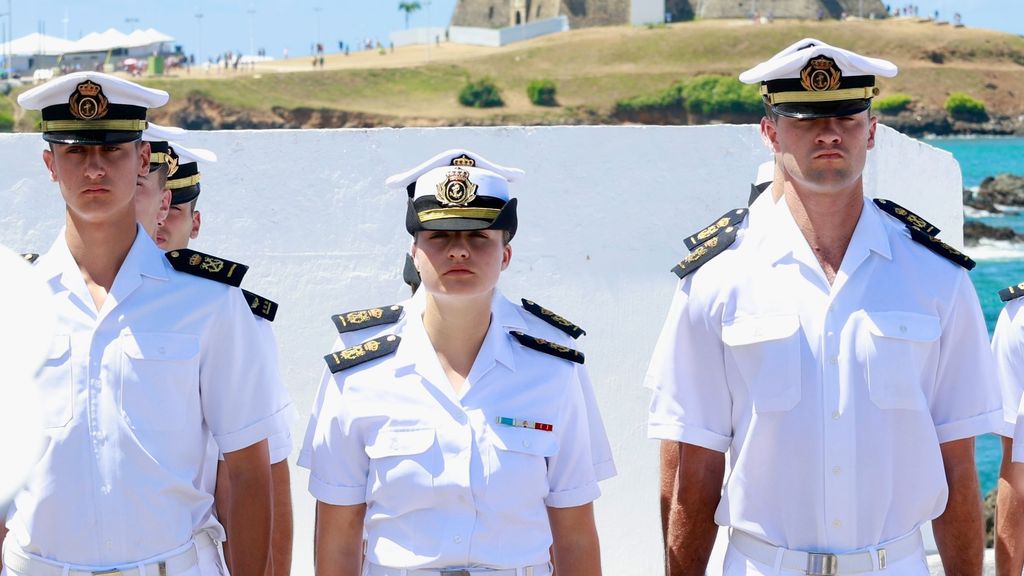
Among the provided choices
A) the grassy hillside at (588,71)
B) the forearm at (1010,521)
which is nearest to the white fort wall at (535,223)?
the forearm at (1010,521)

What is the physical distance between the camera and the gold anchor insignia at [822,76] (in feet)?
9.02

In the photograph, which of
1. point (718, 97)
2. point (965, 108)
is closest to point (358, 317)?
point (718, 97)

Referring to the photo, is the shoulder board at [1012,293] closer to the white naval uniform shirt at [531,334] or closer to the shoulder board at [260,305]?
the white naval uniform shirt at [531,334]

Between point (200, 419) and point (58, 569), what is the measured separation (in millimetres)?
397

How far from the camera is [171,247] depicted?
150 inches

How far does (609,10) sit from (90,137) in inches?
4061

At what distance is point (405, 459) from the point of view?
2609mm

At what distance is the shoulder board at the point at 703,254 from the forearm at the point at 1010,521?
0.86 metres

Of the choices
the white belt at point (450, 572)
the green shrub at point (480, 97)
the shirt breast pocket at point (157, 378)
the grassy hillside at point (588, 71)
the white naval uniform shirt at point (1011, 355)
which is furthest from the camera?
the green shrub at point (480, 97)

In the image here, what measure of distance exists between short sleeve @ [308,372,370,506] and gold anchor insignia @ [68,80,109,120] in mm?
747

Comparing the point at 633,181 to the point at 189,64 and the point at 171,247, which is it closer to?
the point at 171,247

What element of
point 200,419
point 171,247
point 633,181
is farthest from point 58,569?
point 633,181

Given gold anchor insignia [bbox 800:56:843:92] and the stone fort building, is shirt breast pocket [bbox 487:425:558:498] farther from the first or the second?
the stone fort building

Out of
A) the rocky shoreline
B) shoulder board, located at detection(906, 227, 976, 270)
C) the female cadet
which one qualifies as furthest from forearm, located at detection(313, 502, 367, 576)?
the rocky shoreline
